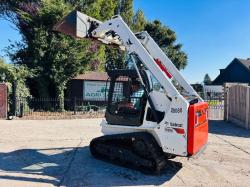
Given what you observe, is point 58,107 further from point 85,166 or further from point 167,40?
point 167,40

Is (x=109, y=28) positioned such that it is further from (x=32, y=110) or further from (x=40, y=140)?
(x=32, y=110)

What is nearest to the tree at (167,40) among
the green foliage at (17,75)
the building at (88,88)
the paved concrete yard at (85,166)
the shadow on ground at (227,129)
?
the building at (88,88)

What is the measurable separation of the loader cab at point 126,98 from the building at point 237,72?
3725cm

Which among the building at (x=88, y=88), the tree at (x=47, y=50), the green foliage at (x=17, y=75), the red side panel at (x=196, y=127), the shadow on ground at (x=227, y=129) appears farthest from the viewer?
the building at (x=88, y=88)

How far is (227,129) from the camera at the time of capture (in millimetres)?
14328

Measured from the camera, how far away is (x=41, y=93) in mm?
21969

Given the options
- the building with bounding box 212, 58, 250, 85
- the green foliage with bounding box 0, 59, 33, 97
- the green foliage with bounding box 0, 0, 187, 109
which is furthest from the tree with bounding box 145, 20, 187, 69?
the green foliage with bounding box 0, 59, 33, 97

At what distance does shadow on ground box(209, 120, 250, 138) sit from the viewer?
519 inches

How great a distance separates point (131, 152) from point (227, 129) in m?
8.17

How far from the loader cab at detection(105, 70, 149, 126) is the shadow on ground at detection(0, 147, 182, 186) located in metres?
1.09

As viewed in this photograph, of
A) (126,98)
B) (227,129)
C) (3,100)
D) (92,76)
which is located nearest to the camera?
(126,98)

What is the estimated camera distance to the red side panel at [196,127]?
6555 mm

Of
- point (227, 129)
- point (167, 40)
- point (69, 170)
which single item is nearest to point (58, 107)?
point (227, 129)

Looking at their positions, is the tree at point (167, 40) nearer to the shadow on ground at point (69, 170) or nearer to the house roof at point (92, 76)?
the house roof at point (92, 76)
